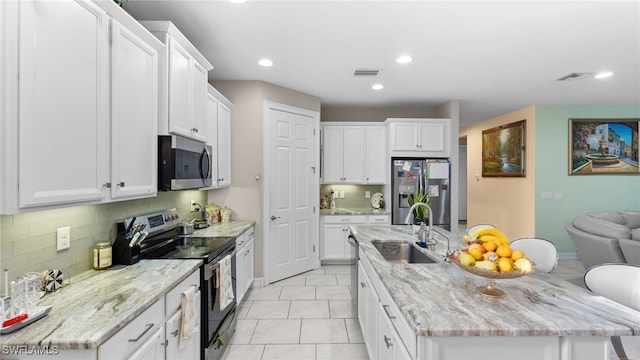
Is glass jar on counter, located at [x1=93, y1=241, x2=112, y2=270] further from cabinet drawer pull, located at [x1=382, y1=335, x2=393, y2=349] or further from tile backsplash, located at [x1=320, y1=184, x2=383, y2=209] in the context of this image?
tile backsplash, located at [x1=320, y1=184, x2=383, y2=209]

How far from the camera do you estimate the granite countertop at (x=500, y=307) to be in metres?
1.09

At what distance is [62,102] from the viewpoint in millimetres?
1229

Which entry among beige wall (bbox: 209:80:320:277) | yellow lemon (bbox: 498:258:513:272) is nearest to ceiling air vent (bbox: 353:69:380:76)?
beige wall (bbox: 209:80:320:277)

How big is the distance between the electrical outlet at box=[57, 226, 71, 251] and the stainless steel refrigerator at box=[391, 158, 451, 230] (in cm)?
401

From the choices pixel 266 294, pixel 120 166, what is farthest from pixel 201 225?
pixel 120 166

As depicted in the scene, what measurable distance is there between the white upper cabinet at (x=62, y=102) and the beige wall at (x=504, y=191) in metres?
6.18

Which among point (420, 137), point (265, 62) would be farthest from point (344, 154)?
point (265, 62)

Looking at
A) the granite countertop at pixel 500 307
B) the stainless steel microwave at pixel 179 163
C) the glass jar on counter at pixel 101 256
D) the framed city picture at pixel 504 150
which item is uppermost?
the framed city picture at pixel 504 150

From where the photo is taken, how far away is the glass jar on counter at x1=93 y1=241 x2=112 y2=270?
173 cm

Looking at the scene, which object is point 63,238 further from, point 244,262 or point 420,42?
point 420,42

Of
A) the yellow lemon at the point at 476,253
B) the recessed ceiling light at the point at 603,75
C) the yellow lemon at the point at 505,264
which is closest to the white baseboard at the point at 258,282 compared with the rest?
the yellow lemon at the point at 476,253

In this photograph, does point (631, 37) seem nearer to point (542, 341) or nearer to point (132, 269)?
point (542, 341)

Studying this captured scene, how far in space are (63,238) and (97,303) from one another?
538 millimetres

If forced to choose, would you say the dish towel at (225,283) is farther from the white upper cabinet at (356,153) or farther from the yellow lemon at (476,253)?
the white upper cabinet at (356,153)
